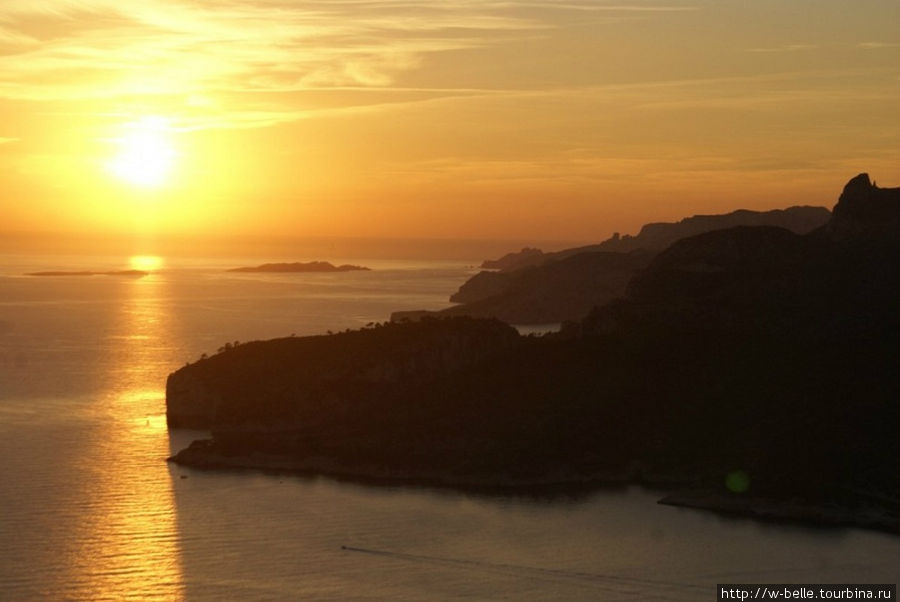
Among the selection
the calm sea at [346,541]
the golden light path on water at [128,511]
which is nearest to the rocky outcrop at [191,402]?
the golden light path on water at [128,511]

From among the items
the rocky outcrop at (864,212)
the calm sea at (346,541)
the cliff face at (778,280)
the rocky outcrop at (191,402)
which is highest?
the rocky outcrop at (864,212)

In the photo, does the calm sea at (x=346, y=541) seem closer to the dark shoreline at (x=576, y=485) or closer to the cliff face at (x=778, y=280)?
the dark shoreline at (x=576, y=485)

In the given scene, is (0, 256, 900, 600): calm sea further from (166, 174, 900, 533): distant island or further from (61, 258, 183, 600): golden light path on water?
(166, 174, 900, 533): distant island

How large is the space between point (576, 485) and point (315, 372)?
27404mm

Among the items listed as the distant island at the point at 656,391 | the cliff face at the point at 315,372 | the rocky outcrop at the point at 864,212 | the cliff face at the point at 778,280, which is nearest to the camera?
the distant island at the point at 656,391

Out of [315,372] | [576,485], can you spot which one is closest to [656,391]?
[576,485]

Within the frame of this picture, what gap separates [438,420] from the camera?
94250 mm

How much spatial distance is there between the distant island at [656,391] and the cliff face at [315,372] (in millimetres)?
151

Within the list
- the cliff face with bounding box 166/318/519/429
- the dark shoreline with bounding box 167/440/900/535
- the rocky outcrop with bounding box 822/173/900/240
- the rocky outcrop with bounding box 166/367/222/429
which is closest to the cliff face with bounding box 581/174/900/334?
the rocky outcrop with bounding box 822/173/900/240

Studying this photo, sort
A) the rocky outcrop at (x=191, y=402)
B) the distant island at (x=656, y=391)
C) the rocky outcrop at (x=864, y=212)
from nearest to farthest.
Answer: the distant island at (x=656, y=391) < the rocky outcrop at (x=191, y=402) < the rocky outcrop at (x=864, y=212)

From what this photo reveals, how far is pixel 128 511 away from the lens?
7556cm

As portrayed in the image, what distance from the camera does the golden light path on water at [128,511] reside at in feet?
202

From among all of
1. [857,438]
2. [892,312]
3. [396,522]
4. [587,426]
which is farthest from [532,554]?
[892,312]

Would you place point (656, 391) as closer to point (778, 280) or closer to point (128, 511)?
point (778, 280)
